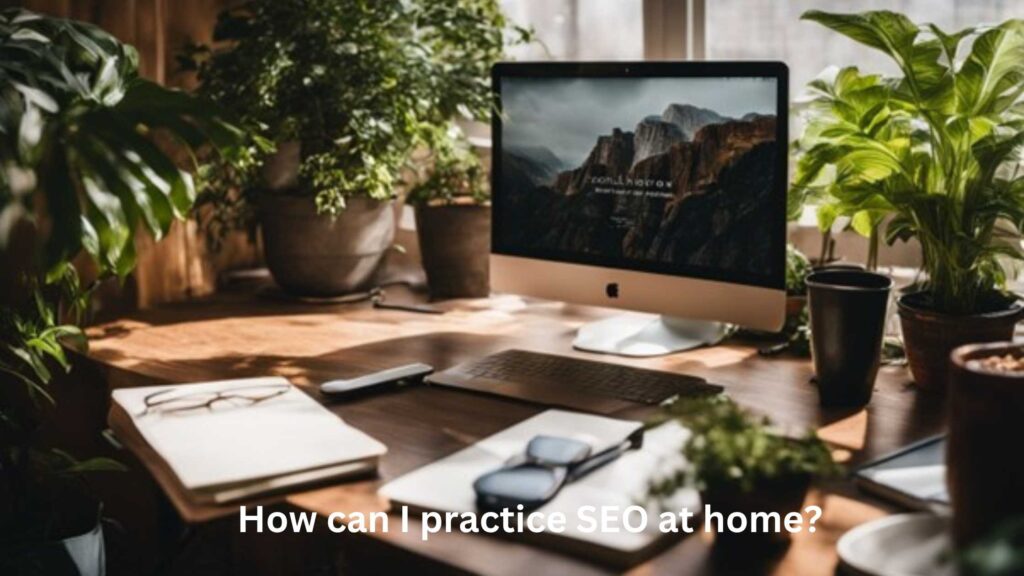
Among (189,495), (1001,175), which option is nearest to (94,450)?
(189,495)

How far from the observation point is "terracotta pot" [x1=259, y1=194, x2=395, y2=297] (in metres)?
2.44

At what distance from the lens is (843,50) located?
2254mm

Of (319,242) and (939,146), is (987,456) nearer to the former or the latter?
(939,146)

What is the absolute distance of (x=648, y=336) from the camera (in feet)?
6.87

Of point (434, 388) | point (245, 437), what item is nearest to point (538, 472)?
point (245, 437)

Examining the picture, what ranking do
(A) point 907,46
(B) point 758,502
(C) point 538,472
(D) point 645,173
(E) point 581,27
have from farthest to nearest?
1. (E) point 581,27
2. (D) point 645,173
3. (A) point 907,46
4. (C) point 538,472
5. (B) point 758,502

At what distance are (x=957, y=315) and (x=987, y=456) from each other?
66 centimetres

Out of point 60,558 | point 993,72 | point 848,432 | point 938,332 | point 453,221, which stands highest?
point 993,72

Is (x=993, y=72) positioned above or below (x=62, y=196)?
above

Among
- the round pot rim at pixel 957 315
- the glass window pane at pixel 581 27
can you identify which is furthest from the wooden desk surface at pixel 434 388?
the glass window pane at pixel 581 27

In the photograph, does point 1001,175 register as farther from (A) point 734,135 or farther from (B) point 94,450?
(B) point 94,450

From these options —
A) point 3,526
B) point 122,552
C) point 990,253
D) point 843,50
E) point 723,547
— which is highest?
point 843,50

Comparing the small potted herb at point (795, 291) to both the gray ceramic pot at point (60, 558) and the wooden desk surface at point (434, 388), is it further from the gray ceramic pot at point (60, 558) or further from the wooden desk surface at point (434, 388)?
the gray ceramic pot at point (60, 558)

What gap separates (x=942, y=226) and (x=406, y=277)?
50.1 inches
